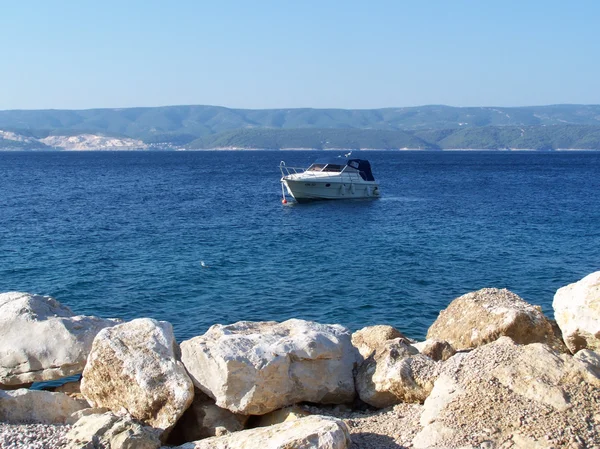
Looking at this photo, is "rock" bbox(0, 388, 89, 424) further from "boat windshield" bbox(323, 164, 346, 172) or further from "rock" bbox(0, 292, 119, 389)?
"boat windshield" bbox(323, 164, 346, 172)

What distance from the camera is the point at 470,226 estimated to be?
1532 inches

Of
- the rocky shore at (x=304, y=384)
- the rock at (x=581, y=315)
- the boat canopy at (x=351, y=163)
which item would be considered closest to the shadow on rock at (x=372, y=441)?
the rocky shore at (x=304, y=384)

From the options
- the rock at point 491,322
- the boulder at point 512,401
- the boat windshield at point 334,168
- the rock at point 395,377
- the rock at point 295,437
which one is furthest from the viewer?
the boat windshield at point 334,168

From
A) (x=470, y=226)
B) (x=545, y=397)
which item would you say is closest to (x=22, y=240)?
(x=470, y=226)

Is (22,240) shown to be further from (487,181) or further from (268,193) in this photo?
(487,181)

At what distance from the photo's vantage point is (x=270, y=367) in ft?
30.9

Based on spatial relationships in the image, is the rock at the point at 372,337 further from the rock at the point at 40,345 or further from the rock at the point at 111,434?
the rock at the point at 40,345

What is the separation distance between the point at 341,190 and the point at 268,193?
10325 mm

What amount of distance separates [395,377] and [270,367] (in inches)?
71.9

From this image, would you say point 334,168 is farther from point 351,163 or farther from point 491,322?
point 491,322

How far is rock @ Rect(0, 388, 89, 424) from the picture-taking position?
30.3 feet

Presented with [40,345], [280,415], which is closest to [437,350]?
[280,415]

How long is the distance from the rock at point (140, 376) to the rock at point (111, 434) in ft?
2.28

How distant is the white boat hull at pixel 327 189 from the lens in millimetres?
52812
